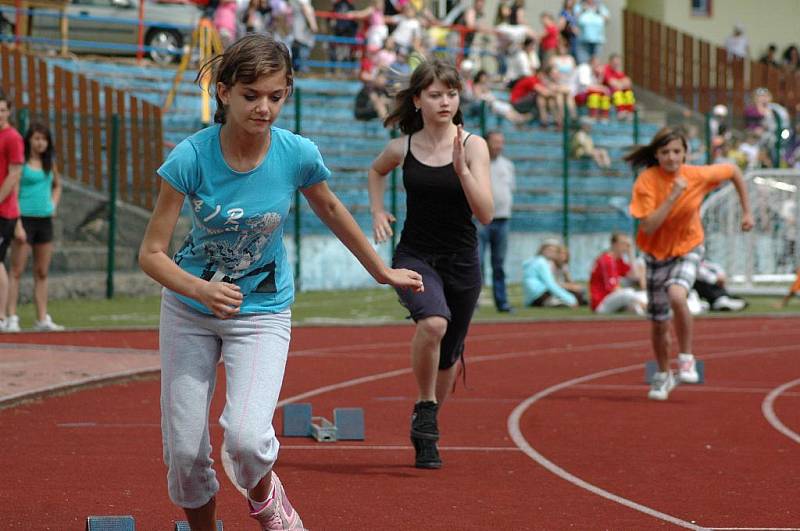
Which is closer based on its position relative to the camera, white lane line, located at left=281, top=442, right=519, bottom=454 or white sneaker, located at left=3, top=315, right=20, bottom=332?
white lane line, located at left=281, top=442, right=519, bottom=454

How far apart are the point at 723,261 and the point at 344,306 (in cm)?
542

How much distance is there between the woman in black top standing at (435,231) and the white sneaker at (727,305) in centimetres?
1244

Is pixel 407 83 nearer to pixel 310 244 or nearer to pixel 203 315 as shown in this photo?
pixel 203 315

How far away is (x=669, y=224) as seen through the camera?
11.5 meters

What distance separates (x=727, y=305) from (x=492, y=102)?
325 inches

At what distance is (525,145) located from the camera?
2770 cm

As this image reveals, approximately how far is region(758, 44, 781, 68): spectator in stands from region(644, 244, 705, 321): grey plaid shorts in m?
27.3

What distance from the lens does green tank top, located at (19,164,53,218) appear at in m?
16.1

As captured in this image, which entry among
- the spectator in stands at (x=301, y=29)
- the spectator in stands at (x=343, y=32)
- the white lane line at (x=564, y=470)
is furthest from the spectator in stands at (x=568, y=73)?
the white lane line at (x=564, y=470)

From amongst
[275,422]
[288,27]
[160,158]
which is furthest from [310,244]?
[275,422]

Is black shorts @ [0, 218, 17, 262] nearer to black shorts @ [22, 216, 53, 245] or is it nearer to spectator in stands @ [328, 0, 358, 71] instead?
black shorts @ [22, 216, 53, 245]

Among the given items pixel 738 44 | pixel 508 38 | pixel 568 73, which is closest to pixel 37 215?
pixel 568 73

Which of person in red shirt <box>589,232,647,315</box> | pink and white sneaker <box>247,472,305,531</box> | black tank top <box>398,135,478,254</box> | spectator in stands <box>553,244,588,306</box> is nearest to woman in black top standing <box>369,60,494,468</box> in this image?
black tank top <box>398,135,478,254</box>

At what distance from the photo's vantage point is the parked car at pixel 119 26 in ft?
86.9
